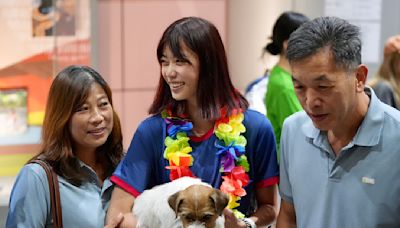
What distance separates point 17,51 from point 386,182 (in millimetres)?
3038

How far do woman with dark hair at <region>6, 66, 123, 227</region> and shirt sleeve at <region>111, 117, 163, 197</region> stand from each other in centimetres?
17

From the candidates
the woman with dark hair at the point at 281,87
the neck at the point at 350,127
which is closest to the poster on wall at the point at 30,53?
the woman with dark hair at the point at 281,87

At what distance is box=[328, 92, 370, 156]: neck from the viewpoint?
191 centimetres

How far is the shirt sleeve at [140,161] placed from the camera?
2.37m

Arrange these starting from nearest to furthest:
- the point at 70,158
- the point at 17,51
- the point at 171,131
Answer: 1. the point at 171,131
2. the point at 70,158
3. the point at 17,51

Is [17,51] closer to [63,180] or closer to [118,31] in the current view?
[118,31]

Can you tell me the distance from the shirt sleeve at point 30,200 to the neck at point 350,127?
1102 millimetres

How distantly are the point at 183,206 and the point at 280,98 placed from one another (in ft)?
5.85

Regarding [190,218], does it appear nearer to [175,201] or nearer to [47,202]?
[175,201]

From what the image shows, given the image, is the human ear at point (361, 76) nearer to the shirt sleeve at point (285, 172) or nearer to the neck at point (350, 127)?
the neck at point (350, 127)

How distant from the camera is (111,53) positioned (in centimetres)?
477

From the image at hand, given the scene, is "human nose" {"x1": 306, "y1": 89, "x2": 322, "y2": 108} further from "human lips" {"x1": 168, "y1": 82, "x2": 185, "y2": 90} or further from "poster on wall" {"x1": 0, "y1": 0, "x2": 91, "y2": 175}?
"poster on wall" {"x1": 0, "y1": 0, "x2": 91, "y2": 175}

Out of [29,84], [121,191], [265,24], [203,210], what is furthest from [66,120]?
[265,24]

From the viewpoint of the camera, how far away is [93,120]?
8.23ft
